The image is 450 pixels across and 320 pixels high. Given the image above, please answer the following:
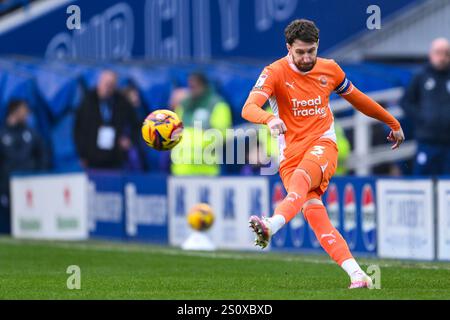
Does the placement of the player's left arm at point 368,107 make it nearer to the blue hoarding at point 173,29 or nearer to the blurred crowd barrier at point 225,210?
the blurred crowd barrier at point 225,210

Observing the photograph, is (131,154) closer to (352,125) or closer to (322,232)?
(352,125)

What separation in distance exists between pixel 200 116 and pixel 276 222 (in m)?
10.1

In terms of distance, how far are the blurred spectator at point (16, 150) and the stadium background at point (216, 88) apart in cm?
39

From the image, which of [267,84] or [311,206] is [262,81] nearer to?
[267,84]

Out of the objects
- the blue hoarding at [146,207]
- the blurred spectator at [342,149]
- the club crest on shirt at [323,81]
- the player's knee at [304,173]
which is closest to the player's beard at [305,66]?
the club crest on shirt at [323,81]

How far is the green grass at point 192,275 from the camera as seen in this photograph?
1140 cm

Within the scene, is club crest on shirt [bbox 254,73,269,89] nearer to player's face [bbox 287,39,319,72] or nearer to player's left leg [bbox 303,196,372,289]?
player's face [bbox 287,39,319,72]

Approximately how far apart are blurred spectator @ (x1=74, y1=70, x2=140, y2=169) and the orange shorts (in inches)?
422

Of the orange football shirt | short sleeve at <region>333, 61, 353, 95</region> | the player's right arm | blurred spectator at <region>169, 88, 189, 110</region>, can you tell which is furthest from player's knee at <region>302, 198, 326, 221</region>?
blurred spectator at <region>169, 88, 189, 110</region>

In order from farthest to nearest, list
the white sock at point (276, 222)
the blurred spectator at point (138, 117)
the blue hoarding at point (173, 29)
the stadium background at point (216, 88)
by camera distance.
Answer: the blue hoarding at point (173, 29)
the blurred spectator at point (138, 117)
the stadium background at point (216, 88)
the white sock at point (276, 222)

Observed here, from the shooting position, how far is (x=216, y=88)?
21.1 m

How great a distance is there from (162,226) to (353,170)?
10.7 ft

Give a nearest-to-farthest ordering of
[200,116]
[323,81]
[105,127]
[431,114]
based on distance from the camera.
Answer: [323,81] → [431,114] → [200,116] → [105,127]

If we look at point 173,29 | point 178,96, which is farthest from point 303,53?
point 173,29
